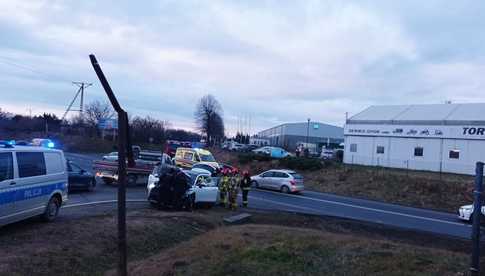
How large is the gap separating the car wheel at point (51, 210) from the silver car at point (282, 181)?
22028mm

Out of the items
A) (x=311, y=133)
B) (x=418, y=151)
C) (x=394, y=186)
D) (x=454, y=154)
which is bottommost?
(x=394, y=186)

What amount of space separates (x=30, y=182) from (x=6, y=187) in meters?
1.06

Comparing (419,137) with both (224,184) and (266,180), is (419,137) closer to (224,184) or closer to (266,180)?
(266,180)

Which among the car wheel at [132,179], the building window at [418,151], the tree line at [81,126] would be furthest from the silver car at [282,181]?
the tree line at [81,126]

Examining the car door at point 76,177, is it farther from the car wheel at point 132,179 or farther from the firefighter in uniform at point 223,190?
the firefighter in uniform at point 223,190

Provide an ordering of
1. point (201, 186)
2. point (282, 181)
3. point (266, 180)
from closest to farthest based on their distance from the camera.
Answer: point (201, 186) < point (282, 181) < point (266, 180)

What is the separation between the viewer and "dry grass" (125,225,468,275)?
364 inches

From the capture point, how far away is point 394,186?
125 ft

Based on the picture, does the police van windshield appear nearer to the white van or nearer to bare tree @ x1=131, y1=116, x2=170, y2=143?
the white van

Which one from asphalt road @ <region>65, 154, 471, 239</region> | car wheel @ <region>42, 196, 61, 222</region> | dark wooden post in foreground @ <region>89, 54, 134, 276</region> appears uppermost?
dark wooden post in foreground @ <region>89, 54, 134, 276</region>

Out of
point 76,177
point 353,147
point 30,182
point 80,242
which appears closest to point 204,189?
point 76,177

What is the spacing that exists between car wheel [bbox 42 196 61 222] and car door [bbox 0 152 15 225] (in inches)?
76.7

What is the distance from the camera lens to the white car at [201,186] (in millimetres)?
19961

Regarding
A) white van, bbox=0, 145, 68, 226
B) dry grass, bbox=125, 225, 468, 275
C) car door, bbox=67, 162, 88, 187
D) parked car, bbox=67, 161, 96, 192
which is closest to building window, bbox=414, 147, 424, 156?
parked car, bbox=67, 161, 96, 192
